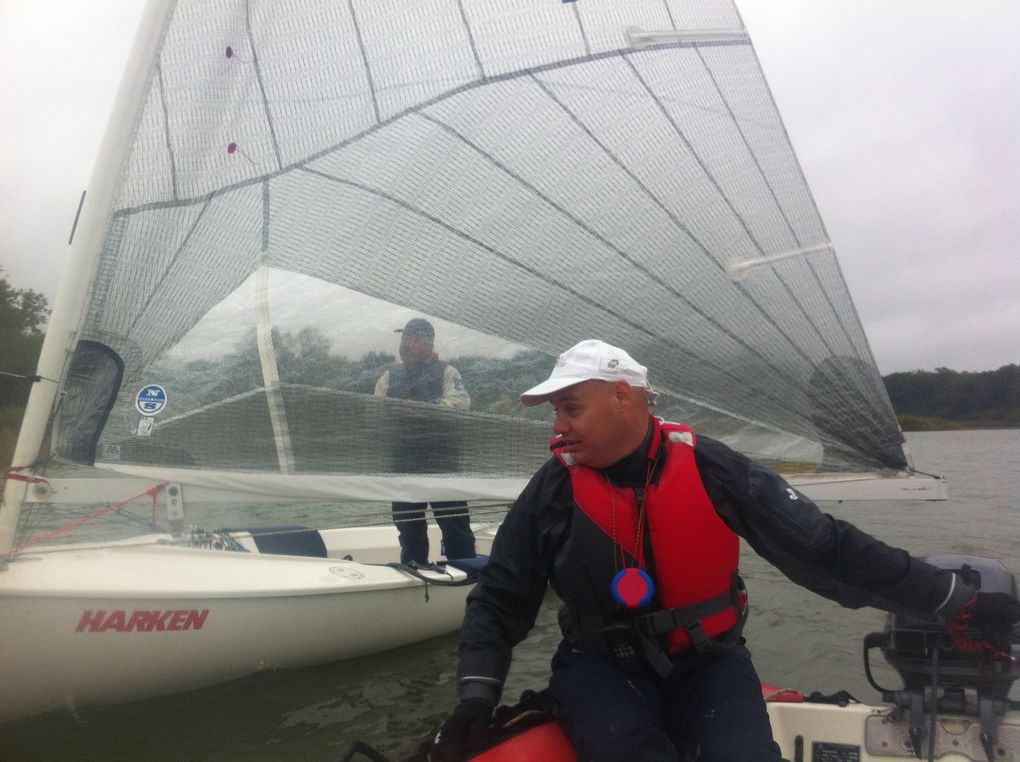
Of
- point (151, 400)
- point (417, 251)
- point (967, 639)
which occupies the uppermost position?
point (417, 251)

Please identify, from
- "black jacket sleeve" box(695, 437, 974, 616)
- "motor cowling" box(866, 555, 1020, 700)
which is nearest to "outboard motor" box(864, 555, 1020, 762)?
"motor cowling" box(866, 555, 1020, 700)

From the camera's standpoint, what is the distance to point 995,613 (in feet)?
4.94

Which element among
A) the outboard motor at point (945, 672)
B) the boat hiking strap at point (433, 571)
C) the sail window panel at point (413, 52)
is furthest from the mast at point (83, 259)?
the outboard motor at point (945, 672)

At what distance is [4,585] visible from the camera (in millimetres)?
2342

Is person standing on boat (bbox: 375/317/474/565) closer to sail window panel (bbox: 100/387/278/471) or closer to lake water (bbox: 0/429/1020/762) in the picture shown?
sail window panel (bbox: 100/387/278/471)

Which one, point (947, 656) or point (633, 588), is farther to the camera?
point (947, 656)

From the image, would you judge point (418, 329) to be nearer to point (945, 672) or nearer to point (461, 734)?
point (461, 734)

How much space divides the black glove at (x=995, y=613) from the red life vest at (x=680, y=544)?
446 mm

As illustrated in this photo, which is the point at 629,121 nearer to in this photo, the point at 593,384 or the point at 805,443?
the point at 805,443

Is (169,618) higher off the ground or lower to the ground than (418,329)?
lower

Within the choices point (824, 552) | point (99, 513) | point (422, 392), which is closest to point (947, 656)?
point (824, 552)

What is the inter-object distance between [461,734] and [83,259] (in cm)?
192

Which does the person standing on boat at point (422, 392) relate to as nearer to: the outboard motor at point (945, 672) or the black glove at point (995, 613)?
the outboard motor at point (945, 672)

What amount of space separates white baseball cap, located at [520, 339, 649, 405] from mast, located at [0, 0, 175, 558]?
1.62 m
